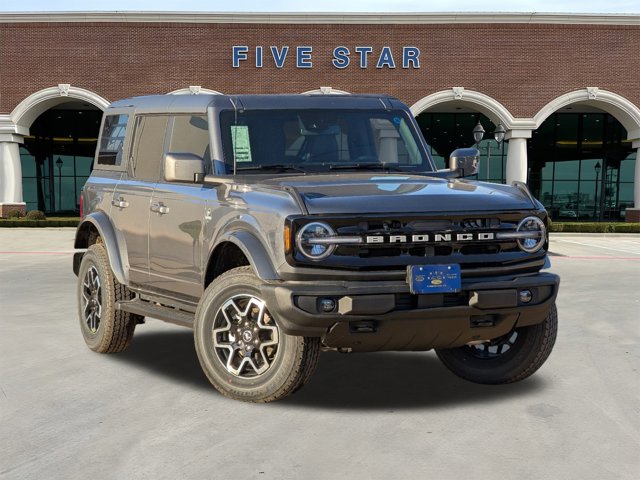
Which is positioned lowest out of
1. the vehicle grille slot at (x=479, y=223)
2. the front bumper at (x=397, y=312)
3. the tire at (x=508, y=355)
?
the tire at (x=508, y=355)

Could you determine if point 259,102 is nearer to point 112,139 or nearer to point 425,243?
point 112,139

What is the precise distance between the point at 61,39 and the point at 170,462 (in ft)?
121

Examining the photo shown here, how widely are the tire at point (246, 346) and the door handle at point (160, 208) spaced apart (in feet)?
3.56

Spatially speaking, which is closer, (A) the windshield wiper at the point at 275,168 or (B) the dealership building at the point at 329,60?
(A) the windshield wiper at the point at 275,168

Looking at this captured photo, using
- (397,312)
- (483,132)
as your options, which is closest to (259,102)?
(397,312)

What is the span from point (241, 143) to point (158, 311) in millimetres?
1484

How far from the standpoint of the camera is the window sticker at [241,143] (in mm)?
6526

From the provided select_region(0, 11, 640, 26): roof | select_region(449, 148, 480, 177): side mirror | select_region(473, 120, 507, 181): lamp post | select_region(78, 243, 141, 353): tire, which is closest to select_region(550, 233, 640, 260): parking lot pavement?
select_region(473, 120, 507, 181): lamp post

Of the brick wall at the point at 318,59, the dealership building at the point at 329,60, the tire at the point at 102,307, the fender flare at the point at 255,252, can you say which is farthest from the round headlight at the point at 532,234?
the brick wall at the point at 318,59

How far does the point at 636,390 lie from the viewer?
6.46 m

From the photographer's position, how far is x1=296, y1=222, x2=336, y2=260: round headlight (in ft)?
17.3

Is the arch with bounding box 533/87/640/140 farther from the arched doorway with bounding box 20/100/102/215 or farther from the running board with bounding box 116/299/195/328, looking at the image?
the running board with bounding box 116/299/195/328

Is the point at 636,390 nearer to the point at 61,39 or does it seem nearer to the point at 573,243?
the point at 573,243

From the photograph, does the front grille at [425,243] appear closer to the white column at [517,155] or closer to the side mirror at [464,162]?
the side mirror at [464,162]
